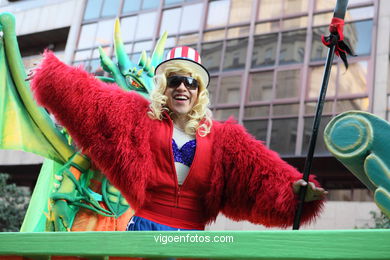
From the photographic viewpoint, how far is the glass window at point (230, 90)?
1504cm

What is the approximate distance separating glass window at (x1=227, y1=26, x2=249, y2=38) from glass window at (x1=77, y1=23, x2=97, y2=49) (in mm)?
5588

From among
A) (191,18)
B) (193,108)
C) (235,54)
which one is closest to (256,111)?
(235,54)

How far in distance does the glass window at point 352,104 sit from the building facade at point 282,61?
0.02m

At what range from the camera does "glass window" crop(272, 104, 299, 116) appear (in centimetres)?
1392

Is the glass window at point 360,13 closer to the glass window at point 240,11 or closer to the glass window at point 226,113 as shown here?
the glass window at point 240,11

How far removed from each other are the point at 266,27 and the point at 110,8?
6.25 metres

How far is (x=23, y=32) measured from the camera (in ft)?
70.8

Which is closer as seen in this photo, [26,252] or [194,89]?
[26,252]

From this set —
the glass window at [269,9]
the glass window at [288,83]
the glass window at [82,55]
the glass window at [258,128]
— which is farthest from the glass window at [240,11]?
the glass window at [82,55]

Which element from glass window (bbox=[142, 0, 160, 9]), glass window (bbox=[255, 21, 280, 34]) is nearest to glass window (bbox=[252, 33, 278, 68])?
glass window (bbox=[255, 21, 280, 34])

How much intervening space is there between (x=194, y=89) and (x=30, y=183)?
18.9m

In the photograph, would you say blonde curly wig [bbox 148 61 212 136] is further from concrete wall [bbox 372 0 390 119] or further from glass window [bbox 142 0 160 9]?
glass window [bbox 142 0 160 9]

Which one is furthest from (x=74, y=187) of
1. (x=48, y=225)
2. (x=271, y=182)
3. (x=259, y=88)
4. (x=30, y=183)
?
(x=30, y=183)

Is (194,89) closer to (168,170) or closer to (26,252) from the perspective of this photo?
(168,170)
